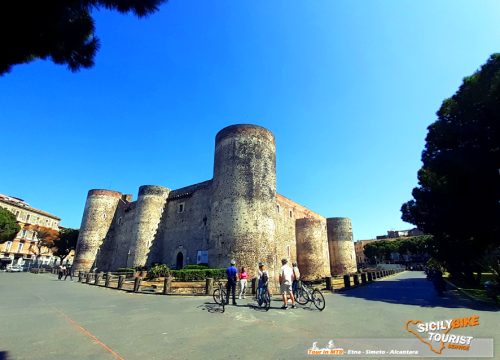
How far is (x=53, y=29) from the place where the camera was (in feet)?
13.3

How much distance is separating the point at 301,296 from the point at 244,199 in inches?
421

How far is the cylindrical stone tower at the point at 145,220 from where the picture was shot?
28719 mm

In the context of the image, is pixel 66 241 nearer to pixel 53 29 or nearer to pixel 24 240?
pixel 24 240

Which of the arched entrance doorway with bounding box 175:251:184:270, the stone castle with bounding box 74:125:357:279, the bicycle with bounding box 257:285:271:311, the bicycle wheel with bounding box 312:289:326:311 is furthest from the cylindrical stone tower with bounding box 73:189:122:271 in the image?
the bicycle wheel with bounding box 312:289:326:311

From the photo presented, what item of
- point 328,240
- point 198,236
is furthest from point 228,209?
point 328,240

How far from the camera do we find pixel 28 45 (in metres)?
3.97

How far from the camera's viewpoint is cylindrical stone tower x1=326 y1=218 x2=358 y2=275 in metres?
38.3

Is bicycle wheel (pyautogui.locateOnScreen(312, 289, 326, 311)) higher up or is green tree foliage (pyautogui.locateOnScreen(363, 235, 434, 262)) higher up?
green tree foliage (pyautogui.locateOnScreen(363, 235, 434, 262))

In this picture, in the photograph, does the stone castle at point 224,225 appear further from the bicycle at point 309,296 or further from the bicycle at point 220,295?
the bicycle at point 309,296

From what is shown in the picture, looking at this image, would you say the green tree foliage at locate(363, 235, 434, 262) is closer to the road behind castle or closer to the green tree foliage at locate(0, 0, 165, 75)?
the road behind castle

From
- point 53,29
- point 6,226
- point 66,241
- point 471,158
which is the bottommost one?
point 53,29

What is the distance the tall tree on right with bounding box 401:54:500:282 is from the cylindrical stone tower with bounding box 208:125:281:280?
37.2 feet

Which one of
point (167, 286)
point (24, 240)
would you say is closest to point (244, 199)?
point (167, 286)

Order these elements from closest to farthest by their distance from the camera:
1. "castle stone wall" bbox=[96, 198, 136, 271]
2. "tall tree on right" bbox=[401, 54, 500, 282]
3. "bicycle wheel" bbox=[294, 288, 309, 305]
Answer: "bicycle wheel" bbox=[294, 288, 309, 305] → "tall tree on right" bbox=[401, 54, 500, 282] → "castle stone wall" bbox=[96, 198, 136, 271]
